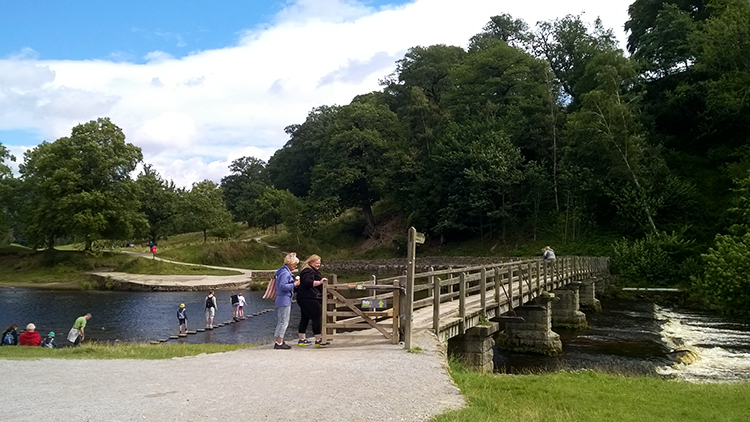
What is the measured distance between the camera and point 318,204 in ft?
200

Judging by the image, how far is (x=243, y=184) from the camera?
10819 cm

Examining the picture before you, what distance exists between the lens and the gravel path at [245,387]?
20.6ft

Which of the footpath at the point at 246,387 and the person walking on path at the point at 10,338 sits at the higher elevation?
the footpath at the point at 246,387

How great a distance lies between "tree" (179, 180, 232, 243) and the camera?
→ 67.3 m

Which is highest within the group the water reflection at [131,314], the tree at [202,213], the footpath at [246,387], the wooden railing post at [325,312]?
the tree at [202,213]

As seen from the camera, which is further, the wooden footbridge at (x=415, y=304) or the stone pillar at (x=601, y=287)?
the stone pillar at (x=601, y=287)

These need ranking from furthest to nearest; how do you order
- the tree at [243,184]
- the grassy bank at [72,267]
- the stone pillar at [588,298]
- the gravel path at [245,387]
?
the tree at [243,184] < the grassy bank at [72,267] < the stone pillar at [588,298] < the gravel path at [245,387]

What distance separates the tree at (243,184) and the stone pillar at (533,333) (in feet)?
267

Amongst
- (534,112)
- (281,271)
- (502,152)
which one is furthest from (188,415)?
(534,112)

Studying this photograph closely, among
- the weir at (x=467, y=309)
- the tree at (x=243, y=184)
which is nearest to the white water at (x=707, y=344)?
the weir at (x=467, y=309)

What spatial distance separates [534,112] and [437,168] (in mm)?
11308

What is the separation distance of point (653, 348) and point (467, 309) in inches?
377

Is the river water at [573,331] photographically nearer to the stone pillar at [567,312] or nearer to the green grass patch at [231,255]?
the stone pillar at [567,312]

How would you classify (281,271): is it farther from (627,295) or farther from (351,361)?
(627,295)
